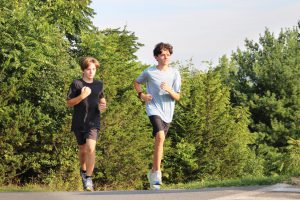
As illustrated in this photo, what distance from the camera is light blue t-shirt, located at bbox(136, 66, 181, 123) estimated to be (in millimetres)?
8406

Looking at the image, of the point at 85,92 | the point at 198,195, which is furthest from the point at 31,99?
the point at 198,195

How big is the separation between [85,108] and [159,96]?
3.47 ft

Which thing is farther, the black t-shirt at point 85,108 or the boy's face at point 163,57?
the black t-shirt at point 85,108

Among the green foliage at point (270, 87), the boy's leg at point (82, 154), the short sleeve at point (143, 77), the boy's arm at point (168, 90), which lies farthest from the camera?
the green foliage at point (270, 87)

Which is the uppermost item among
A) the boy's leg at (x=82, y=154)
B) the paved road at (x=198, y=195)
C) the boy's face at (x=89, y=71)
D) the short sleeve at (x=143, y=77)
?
the boy's face at (x=89, y=71)

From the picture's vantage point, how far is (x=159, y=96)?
8422 millimetres

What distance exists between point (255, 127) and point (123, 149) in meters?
28.9

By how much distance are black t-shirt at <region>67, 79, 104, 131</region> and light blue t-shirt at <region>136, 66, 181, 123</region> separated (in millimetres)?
752

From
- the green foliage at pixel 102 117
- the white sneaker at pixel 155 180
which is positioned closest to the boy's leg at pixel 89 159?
the white sneaker at pixel 155 180

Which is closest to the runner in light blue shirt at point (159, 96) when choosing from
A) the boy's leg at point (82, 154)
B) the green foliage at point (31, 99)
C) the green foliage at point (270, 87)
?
the boy's leg at point (82, 154)

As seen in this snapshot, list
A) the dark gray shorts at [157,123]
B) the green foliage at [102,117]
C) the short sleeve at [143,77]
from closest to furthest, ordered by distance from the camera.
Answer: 1. the dark gray shorts at [157,123]
2. the short sleeve at [143,77]
3. the green foliage at [102,117]

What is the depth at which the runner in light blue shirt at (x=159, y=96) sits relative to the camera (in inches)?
330

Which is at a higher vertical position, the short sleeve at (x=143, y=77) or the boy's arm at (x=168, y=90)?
the short sleeve at (x=143, y=77)

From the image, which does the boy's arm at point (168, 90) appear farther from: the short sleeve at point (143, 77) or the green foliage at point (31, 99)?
the green foliage at point (31, 99)
